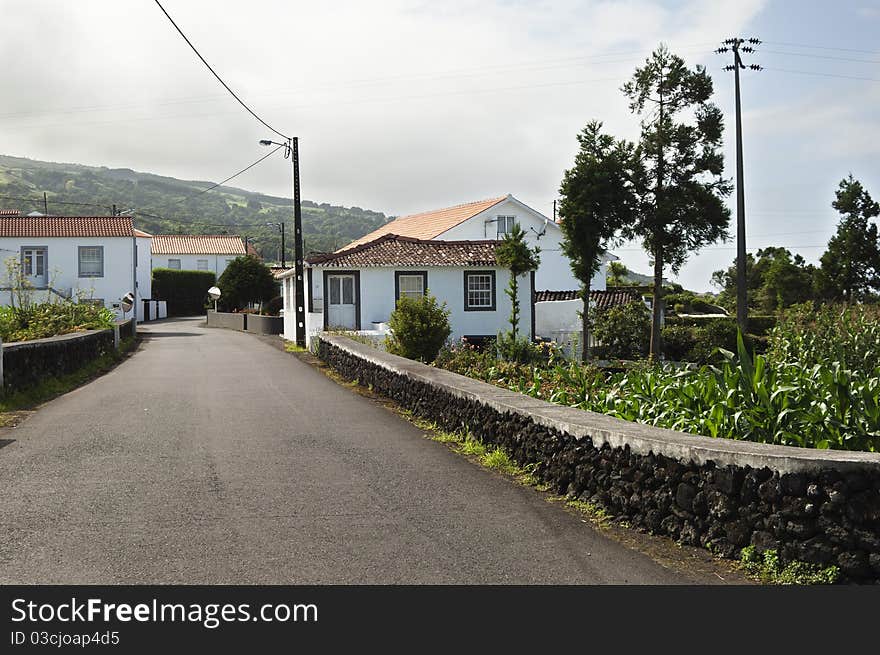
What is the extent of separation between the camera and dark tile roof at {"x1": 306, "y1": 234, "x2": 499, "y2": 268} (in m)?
38.8

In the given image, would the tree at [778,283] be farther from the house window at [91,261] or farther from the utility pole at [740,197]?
the house window at [91,261]

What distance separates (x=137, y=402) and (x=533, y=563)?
34.7ft

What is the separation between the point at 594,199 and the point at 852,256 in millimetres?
17629

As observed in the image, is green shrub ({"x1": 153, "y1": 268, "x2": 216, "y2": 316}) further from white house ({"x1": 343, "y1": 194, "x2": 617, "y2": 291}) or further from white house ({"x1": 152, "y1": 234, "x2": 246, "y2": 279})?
white house ({"x1": 343, "y1": 194, "x2": 617, "y2": 291})

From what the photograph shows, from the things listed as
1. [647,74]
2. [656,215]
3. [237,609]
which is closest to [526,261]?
[656,215]

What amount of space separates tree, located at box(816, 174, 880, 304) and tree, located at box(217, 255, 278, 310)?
32080 mm

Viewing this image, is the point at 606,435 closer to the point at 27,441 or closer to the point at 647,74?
the point at 27,441

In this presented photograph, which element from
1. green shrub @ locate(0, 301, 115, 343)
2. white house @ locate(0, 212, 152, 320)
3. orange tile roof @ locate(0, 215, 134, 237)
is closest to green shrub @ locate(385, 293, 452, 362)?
green shrub @ locate(0, 301, 115, 343)

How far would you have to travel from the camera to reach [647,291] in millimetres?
48938

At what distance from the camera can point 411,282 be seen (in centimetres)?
3975

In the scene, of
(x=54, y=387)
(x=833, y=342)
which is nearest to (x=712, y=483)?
(x=833, y=342)

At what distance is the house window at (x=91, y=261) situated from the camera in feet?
175

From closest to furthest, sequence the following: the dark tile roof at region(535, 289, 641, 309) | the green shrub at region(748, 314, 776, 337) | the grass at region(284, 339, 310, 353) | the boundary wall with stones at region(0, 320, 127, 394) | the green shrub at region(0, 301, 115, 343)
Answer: the boundary wall with stones at region(0, 320, 127, 394) < the green shrub at region(0, 301, 115, 343) < the grass at region(284, 339, 310, 353) < the dark tile roof at region(535, 289, 641, 309) < the green shrub at region(748, 314, 776, 337)

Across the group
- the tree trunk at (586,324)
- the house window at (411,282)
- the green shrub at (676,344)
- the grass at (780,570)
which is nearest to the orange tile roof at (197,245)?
the house window at (411,282)
